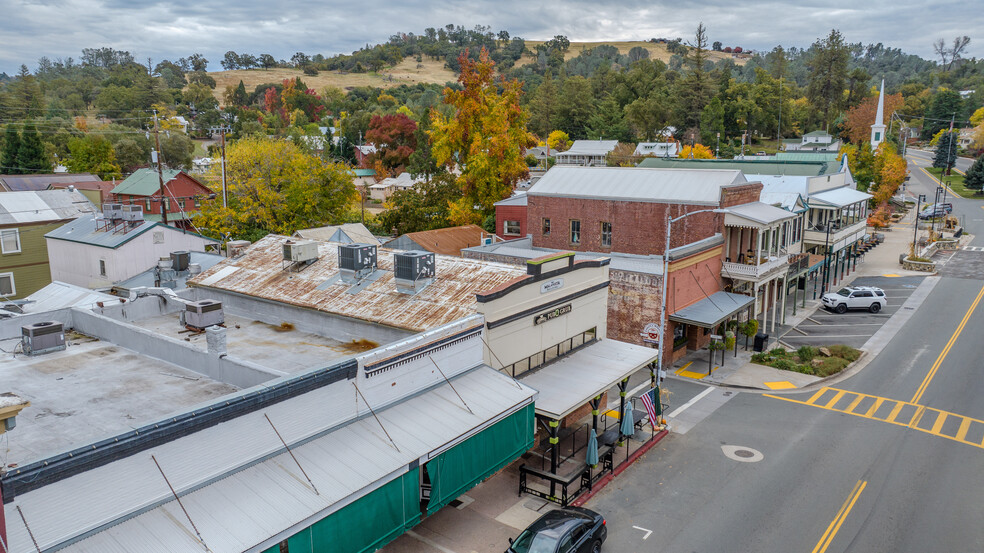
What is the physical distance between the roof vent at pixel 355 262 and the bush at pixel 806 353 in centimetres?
2321

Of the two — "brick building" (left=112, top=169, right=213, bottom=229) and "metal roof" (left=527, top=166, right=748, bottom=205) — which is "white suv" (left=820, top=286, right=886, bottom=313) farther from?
"brick building" (left=112, top=169, right=213, bottom=229)

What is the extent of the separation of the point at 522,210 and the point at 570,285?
25760 millimetres

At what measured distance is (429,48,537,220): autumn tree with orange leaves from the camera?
49625mm

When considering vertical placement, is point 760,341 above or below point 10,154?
below

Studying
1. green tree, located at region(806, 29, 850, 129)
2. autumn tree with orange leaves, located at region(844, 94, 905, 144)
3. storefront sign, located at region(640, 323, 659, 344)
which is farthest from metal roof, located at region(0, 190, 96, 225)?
green tree, located at region(806, 29, 850, 129)

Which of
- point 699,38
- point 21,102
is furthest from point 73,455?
point 21,102

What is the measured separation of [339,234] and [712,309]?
23900mm

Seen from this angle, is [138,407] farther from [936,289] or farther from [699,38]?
[699,38]

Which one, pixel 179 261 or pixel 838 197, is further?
pixel 838 197

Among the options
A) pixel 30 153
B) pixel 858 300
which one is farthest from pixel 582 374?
pixel 30 153

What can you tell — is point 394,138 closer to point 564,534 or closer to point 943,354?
point 943,354

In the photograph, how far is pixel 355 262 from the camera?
75.4ft

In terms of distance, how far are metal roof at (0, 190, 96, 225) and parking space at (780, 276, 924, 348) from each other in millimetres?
46869

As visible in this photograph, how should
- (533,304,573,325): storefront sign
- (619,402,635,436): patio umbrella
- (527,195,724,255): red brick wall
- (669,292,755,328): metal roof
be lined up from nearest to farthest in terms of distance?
1. (533,304,573,325): storefront sign
2. (619,402,635,436): patio umbrella
3. (669,292,755,328): metal roof
4. (527,195,724,255): red brick wall
